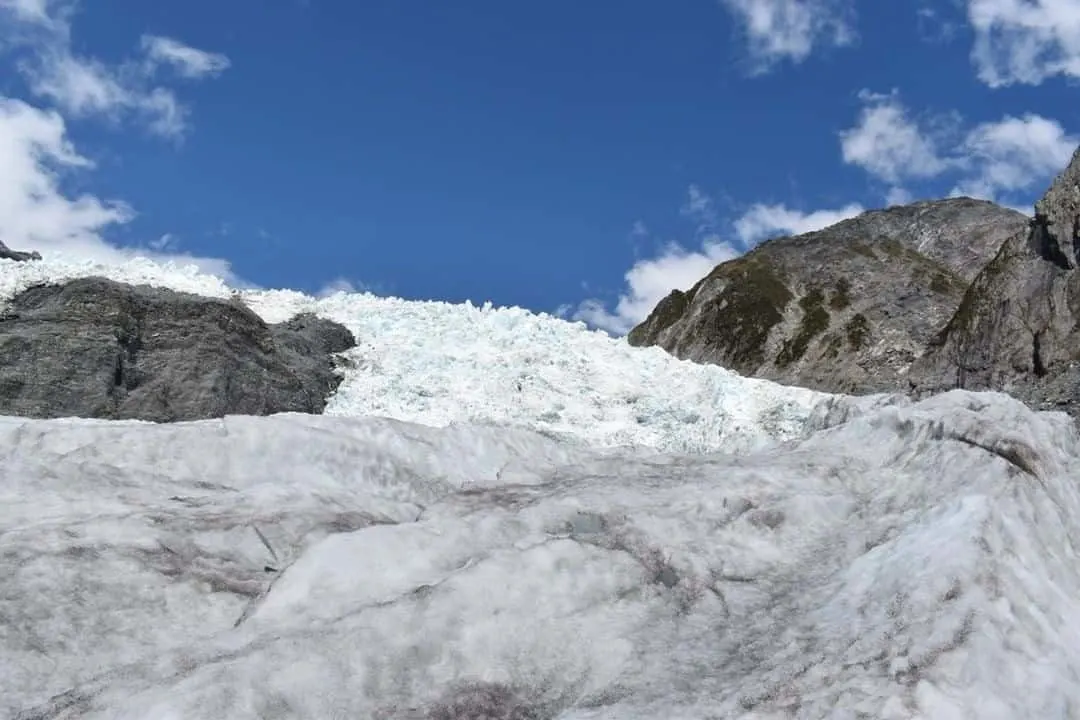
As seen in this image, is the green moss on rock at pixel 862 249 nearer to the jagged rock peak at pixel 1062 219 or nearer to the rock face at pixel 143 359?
the jagged rock peak at pixel 1062 219

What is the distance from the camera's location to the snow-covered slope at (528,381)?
35.5m

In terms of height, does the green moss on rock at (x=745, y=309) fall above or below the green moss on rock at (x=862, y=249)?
below

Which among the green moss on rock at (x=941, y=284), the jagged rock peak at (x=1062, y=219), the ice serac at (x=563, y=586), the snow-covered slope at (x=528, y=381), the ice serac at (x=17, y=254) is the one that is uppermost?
the green moss on rock at (x=941, y=284)

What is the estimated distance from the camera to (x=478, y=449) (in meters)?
14.0

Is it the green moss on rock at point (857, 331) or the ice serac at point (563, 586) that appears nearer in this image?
the ice serac at point (563, 586)

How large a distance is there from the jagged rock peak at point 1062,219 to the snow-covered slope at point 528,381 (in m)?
25.8

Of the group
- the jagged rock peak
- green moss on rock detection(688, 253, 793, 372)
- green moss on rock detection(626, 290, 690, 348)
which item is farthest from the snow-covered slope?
green moss on rock detection(626, 290, 690, 348)

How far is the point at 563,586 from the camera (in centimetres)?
805

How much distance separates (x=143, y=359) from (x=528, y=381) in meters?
15.5

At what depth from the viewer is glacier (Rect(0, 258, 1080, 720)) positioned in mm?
6523

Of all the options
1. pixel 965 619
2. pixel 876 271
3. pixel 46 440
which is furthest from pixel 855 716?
pixel 876 271

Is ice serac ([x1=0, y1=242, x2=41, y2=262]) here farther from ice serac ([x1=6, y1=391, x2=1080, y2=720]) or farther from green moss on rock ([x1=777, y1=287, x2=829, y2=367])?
green moss on rock ([x1=777, y1=287, x2=829, y2=367])

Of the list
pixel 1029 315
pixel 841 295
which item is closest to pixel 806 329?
pixel 841 295

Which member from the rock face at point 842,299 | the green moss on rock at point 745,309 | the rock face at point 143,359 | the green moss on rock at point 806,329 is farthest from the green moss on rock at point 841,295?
the rock face at point 143,359
